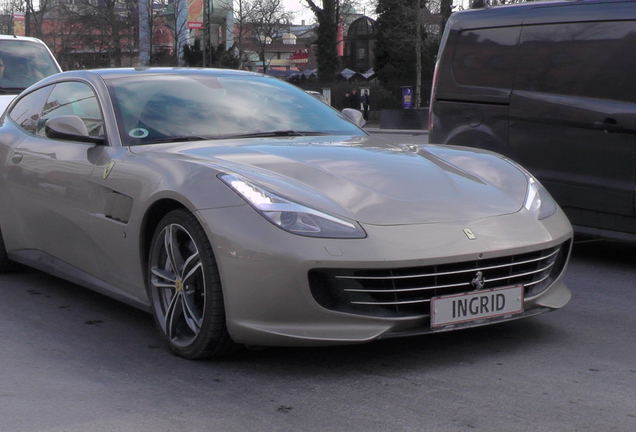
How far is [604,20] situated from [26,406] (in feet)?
14.5

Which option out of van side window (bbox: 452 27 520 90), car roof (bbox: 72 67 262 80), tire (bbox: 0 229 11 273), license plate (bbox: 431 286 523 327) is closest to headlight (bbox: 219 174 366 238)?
license plate (bbox: 431 286 523 327)

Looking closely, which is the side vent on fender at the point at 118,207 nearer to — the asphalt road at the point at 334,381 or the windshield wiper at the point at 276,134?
the asphalt road at the point at 334,381

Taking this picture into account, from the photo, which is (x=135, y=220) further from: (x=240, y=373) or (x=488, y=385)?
(x=488, y=385)

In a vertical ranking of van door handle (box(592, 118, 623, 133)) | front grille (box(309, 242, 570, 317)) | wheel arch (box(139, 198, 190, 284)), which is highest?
van door handle (box(592, 118, 623, 133))

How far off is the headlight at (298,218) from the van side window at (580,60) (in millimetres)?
3003

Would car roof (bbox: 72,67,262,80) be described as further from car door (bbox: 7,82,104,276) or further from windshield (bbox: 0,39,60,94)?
windshield (bbox: 0,39,60,94)

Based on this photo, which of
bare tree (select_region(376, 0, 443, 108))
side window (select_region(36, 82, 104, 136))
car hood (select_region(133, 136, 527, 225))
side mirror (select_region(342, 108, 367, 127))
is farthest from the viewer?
bare tree (select_region(376, 0, 443, 108))

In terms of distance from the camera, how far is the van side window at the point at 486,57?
664 cm

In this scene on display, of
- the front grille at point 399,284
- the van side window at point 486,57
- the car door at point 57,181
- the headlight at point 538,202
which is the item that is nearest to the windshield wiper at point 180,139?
the car door at point 57,181

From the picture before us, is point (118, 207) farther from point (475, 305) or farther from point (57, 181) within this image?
point (475, 305)

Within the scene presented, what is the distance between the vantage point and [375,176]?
4039mm

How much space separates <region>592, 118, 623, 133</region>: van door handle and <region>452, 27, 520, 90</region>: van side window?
33.3 inches

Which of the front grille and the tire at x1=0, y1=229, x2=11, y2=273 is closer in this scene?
the front grille

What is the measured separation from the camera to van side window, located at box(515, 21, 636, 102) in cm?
587
